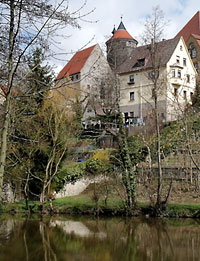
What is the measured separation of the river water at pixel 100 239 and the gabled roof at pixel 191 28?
41217 mm

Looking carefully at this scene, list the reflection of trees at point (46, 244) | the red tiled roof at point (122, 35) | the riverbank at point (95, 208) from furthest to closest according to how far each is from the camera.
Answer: the red tiled roof at point (122, 35)
the riverbank at point (95, 208)
the reflection of trees at point (46, 244)

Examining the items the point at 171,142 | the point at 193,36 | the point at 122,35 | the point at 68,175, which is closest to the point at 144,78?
the point at 193,36

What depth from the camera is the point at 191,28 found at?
51875 mm

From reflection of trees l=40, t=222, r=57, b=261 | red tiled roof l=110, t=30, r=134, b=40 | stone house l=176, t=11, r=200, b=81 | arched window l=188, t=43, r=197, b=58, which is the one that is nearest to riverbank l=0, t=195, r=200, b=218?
reflection of trees l=40, t=222, r=57, b=261

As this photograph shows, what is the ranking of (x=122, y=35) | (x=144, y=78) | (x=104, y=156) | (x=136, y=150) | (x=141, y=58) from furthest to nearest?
(x=122, y=35) < (x=141, y=58) < (x=144, y=78) < (x=104, y=156) < (x=136, y=150)

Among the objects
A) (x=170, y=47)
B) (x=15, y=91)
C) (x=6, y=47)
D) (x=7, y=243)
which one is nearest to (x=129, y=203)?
(x=7, y=243)

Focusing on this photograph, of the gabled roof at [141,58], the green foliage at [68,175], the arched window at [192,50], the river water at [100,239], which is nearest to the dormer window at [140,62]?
the gabled roof at [141,58]

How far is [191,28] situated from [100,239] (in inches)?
1844

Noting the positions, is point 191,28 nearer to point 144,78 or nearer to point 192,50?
point 192,50

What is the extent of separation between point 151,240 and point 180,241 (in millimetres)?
931

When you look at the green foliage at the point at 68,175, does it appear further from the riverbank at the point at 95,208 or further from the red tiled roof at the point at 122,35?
the red tiled roof at the point at 122,35

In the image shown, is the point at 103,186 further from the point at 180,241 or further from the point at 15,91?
the point at 15,91

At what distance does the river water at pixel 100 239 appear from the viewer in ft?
29.8

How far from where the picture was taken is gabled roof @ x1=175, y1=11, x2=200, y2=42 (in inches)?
2010
